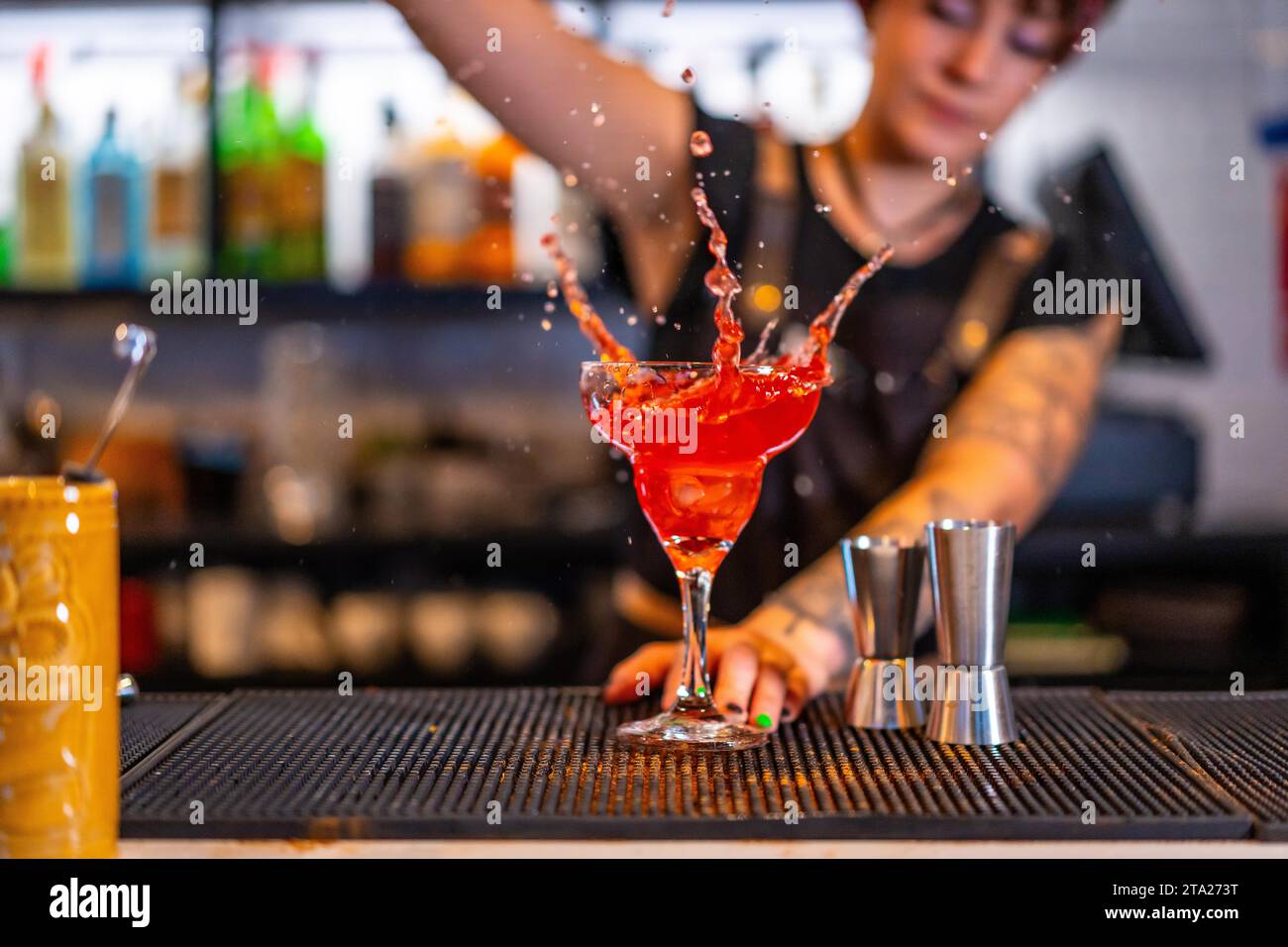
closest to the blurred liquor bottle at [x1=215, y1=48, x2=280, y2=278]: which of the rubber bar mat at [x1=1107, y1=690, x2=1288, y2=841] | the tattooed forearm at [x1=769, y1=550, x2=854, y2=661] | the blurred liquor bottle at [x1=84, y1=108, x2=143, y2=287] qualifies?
the blurred liquor bottle at [x1=84, y1=108, x2=143, y2=287]

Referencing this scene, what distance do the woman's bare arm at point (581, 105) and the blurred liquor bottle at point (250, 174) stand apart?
115 centimetres

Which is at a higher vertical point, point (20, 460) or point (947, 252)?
point (947, 252)

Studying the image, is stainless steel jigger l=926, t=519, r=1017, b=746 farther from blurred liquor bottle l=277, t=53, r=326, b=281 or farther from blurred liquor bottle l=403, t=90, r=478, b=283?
blurred liquor bottle l=277, t=53, r=326, b=281

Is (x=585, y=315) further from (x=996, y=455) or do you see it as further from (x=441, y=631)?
(x=441, y=631)

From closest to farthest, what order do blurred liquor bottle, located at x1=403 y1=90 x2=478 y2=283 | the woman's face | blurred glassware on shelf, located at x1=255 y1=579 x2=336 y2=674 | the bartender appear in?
the bartender → the woman's face → blurred liquor bottle, located at x1=403 y1=90 x2=478 y2=283 → blurred glassware on shelf, located at x1=255 y1=579 x2=336 y2=674

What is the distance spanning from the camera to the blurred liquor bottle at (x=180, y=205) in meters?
2.64

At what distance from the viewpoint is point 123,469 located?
2.76m

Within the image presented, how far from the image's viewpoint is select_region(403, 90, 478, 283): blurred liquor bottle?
101 inches

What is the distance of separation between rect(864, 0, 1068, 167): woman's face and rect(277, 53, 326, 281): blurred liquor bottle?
1264mm

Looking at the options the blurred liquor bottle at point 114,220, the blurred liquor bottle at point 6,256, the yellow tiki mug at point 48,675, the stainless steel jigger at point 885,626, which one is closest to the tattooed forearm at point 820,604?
the stainless steel jigger at point 885,626

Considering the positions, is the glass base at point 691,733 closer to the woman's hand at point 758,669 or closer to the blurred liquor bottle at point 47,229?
the woman's hand at point 758,669

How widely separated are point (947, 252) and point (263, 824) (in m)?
1.21
